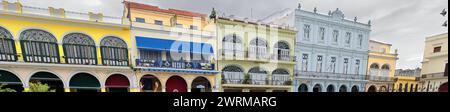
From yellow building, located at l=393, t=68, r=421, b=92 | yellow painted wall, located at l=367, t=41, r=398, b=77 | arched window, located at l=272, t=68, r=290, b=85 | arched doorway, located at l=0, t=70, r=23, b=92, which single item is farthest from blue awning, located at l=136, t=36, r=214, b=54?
yellow painted wall, located at l=367, t=41, r=398, b=77

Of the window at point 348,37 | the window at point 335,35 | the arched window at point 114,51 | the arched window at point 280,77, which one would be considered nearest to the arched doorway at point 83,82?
the arched window at point 114,51

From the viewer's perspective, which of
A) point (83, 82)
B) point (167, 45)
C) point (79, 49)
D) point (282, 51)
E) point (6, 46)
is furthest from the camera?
point (282, 51)

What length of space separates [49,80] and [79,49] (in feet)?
3.10

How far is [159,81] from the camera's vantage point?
4.33m

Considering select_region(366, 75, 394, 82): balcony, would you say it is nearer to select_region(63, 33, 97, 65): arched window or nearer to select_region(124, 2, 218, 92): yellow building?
select_region(124, 2, 218, 92): yellow building

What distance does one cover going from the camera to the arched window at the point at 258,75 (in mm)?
4879

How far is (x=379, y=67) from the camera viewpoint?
15.0ft

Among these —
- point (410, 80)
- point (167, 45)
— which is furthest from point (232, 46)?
point (410, 80)

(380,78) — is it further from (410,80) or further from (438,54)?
(438,54)

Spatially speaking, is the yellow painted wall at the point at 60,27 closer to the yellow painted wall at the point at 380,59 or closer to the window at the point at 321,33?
the window at the point at 321,33

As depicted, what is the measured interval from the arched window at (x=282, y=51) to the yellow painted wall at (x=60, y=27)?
13.1 ft

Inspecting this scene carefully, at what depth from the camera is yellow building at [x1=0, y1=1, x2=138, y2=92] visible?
3.10 metres

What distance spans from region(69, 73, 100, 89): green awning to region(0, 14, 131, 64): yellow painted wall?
0.46 metres
